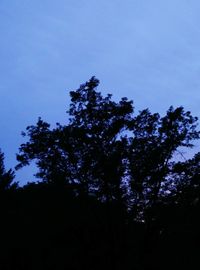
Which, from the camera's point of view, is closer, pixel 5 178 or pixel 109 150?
pixel 109 150

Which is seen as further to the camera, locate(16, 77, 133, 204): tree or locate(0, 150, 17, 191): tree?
locate(0, 150, 17, 191): tree

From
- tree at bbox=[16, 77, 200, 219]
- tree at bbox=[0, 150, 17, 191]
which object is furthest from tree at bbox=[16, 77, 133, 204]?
tree at bbox=[0, 150, 17, 191]

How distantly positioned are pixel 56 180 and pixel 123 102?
269 inches

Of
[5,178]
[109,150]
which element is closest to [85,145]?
[109,150]

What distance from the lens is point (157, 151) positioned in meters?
26.4

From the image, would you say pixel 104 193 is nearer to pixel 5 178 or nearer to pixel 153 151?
pixel 153 151

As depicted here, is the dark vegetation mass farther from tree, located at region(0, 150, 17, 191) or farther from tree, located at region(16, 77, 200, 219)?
tree, located at region(0, 150, 17, 191)

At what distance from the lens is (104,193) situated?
84.9 ft

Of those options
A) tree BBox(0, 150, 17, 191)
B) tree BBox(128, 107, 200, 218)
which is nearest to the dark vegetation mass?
tree BBox(128, 107, 200, 218)

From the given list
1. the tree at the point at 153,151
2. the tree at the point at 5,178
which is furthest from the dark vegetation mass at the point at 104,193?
the tree at the point at 5,178

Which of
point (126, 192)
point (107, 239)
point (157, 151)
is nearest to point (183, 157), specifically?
point (157, 151)

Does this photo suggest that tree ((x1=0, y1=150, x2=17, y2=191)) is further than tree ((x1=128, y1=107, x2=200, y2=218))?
Yes

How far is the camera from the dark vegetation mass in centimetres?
2509

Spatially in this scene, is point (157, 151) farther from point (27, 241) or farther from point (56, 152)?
point (27, 241)
